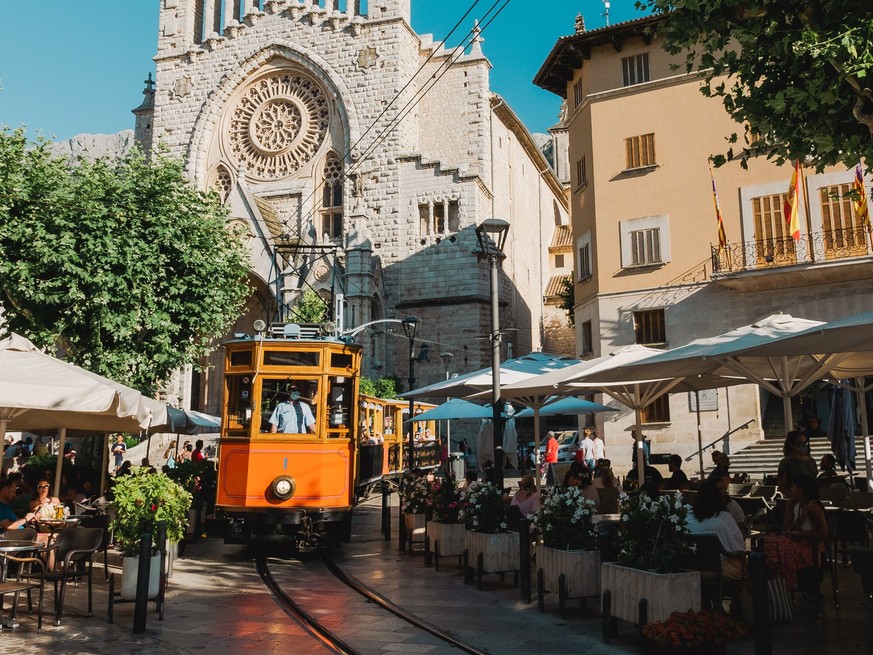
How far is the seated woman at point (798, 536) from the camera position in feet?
23.4

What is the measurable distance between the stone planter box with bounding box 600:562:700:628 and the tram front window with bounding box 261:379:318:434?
610 centimetres

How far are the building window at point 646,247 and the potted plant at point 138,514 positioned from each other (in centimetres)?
1642

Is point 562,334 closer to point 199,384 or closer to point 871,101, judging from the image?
point 199,384

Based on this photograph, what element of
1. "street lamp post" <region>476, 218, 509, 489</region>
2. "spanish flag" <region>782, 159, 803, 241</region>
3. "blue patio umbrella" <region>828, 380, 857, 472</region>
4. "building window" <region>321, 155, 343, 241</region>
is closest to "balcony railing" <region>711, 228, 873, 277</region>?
"spanish flag" <region>782, 159, 803, 241</region>

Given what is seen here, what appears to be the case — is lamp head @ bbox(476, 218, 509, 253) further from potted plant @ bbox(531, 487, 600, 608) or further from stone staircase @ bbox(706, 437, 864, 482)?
stone staircase @ bbox(706, 437, 864, 482)

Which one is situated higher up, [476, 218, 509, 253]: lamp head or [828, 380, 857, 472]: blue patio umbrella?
[476, 218, 509, 253]: lamp head

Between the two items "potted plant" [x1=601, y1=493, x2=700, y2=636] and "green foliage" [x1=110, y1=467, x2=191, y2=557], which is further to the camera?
"green foliage" [x1=110, y1=467, x2=191, y2=557]

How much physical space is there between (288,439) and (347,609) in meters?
3.74

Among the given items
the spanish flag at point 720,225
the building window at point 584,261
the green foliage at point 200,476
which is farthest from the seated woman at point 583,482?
the building window at point 584,261

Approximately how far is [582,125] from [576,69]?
2.17 meters

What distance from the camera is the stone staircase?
63.1 feet

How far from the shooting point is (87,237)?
58.5ft

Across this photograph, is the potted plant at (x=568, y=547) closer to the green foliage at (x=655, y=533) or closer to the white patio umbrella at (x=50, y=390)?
the green foliage at (x=655, y=533)

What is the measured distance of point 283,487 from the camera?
11.3 meters
